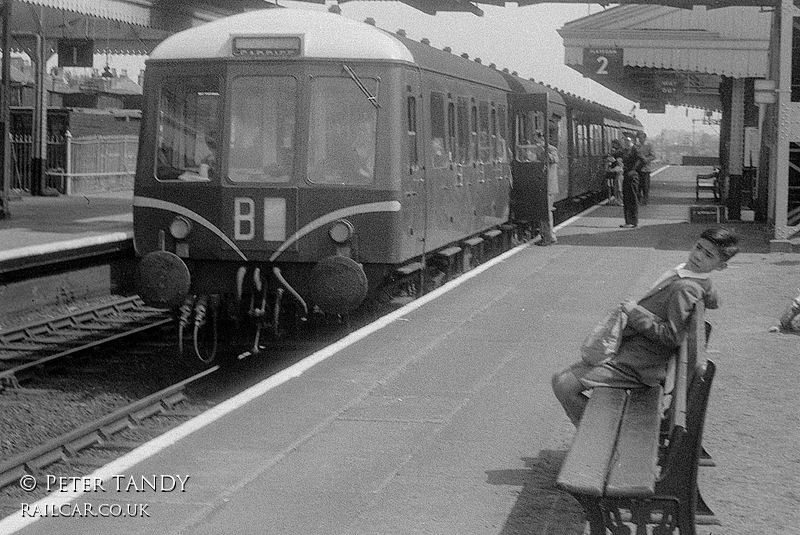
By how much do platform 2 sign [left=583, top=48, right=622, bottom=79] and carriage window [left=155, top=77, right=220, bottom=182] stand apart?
20.9 meters

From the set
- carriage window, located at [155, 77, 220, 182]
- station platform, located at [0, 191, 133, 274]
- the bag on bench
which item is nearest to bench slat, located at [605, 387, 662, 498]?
the bag on bench

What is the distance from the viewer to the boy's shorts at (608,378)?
595 centimetres

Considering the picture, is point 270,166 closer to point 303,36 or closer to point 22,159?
point 303,36

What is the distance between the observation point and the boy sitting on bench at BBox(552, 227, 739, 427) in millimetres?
5645

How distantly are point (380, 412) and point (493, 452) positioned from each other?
3.64ft

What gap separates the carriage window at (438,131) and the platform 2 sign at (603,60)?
18257 mm

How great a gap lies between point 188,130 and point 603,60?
68.8ft

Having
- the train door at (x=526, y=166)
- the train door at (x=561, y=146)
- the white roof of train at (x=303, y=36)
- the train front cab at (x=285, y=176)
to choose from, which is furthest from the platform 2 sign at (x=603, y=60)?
the train front cab at (x=285, y=176)

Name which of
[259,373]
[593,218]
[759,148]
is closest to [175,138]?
[259,373]

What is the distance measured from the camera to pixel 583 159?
1147 inches

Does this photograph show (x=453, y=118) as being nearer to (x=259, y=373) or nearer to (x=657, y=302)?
(x=259, y=373)

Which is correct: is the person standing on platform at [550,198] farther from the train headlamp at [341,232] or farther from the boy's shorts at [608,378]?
the boy's shorts at [608,378]

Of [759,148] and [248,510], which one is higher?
[759,148]

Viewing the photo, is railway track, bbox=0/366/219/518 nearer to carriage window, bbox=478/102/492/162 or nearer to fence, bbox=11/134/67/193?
carriage window, bbox=478/102/492/162
